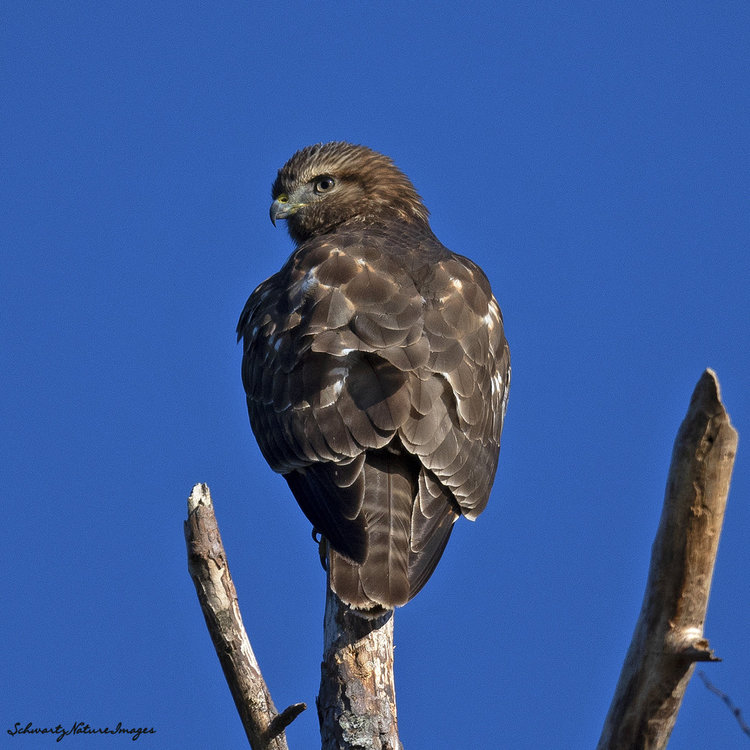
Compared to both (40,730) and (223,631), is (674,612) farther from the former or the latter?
(40,730)

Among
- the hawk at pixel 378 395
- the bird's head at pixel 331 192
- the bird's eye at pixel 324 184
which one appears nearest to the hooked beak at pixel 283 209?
the bird's head at pixel 331 192

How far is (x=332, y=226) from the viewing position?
8656 millimetres

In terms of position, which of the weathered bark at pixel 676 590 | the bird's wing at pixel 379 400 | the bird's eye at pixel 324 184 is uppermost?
the bird's eye at pixel 324 184

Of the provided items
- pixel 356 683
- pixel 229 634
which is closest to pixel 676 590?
pixel 356 683

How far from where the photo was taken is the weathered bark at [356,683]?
195 inches

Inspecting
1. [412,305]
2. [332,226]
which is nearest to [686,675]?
[412,305]

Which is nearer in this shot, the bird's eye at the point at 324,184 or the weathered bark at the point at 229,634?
the weathered bark at the point at 229,634

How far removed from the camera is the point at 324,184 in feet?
29.0

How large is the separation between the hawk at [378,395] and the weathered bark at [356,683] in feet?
0.58

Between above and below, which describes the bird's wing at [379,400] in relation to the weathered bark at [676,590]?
above

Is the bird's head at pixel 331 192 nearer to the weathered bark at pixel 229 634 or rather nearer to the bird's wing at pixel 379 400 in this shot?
the bird's wing at pixel 379 400

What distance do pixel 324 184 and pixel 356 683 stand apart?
15.4 feet

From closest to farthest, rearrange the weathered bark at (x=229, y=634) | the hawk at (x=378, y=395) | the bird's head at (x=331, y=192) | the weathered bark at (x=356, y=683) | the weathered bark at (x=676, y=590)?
the weathered bark at (x=676, y=590), the weathered bark at (x=356, y=683), the weathered bark at (x=229, y=634), the hawk at (x=378, y=395), the bird's head at (x=331, y=192)

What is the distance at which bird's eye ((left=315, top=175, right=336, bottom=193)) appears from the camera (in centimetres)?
881
